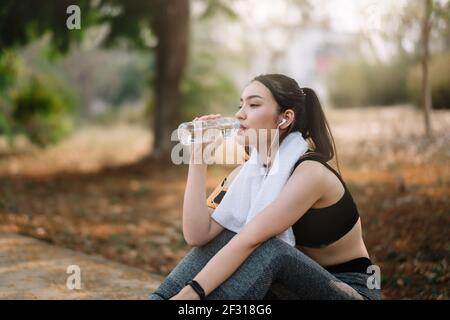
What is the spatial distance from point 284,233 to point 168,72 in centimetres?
850

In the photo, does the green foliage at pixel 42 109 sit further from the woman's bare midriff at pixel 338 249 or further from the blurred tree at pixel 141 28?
the woman's bare midriff at pixel 338 249

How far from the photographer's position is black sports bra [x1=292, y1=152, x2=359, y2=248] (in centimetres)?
259

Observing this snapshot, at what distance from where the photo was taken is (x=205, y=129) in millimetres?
2629

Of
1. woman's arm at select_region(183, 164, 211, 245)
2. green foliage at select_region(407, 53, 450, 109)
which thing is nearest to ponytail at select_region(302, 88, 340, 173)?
woman's arm at select_region(183, 164, 211, 245)

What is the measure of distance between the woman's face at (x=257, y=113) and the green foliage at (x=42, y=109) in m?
10.9

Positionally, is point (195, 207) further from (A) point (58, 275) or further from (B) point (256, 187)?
(A) point (58, 275)

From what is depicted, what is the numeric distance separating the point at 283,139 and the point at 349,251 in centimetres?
56

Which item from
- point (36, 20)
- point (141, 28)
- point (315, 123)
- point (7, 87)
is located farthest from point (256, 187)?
point (7, 87)

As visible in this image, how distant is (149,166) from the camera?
34.8ft

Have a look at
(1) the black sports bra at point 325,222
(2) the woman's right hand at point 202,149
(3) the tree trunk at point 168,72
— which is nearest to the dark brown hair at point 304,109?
(1) the black sports bra at point 325,222

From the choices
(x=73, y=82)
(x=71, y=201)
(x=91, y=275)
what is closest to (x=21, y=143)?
(x=71, y=201)

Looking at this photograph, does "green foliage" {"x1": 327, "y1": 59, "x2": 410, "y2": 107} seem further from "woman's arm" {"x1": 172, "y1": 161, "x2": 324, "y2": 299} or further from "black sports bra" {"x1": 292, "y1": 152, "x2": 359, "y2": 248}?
"woman's arm" {"x1": 172, "y1": 161, "x2": 324, "y2": 299}

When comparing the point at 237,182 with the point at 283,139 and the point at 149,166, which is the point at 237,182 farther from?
the point at 149,166

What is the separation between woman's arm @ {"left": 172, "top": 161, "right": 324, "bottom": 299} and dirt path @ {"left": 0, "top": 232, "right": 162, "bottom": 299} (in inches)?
54.4
